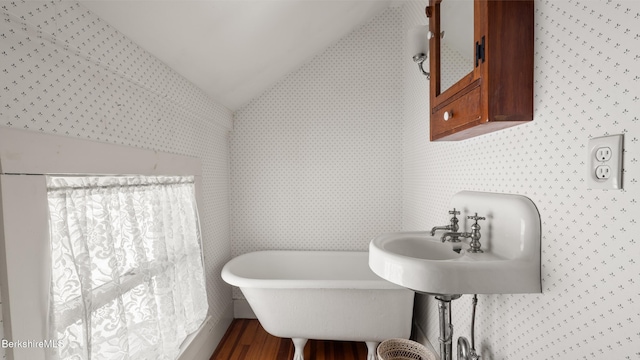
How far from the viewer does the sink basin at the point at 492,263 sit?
0.84 metres

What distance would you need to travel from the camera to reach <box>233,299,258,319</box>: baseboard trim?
8.18 ft

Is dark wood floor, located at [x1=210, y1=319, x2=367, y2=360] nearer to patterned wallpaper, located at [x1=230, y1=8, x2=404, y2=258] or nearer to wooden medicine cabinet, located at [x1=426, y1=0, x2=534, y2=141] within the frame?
patterned wallpaper, located at [x1=230, y1=8, x2=404, y2=258]

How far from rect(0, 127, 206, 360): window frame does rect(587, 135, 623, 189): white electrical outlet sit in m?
1.53

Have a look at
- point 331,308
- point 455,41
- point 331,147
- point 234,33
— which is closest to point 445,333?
point 331,308

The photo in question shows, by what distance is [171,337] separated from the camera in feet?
4.67

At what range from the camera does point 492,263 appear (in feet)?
2.82

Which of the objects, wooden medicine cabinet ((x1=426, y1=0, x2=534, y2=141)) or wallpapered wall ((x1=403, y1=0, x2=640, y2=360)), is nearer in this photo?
wallpapered wall ((x1=403, y1=0, x2=640, y2=360))

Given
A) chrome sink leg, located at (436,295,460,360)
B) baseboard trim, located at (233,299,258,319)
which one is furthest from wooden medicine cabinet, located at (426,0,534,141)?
baseboard trim, located at (233,299,258,319)

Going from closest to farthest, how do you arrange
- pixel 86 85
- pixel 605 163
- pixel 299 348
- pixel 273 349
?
pixel 605 163 < pixel 86 85 < pixel 299 348 < pixel 273 349

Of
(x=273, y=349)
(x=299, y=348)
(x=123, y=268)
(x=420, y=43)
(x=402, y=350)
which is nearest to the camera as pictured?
(x=123, y=268)

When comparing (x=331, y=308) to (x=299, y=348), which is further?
(x=299, y=348)

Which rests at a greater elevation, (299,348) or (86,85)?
(86,85)

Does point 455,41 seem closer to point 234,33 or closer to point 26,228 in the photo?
point 234,33

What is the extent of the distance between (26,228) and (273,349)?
5.63ft
